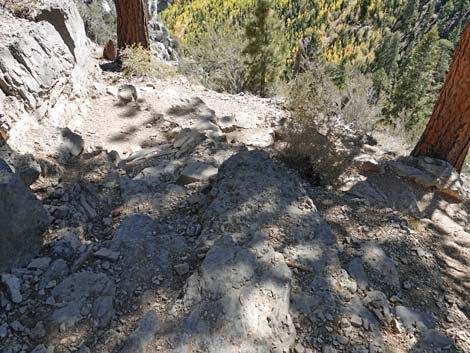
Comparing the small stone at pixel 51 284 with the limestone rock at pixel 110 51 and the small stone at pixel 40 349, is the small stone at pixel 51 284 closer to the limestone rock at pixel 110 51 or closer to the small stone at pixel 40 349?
the small stone at pixel 40 349

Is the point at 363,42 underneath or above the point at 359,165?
underneath

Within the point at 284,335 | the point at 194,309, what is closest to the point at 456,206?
the point at 284,335

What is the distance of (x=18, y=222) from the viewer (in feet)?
6.95

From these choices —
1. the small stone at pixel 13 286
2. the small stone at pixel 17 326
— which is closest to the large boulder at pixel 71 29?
the small stone at pixel 13 286

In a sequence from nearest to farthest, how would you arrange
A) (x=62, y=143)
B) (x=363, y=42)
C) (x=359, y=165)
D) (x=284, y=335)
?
1. (x=284, y=335)
2. (x=62, y=143)
3. (x=359, y=165)
4. (x=363, y=42)

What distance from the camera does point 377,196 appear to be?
4148mm

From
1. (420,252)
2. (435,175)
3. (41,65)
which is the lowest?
(435,175)

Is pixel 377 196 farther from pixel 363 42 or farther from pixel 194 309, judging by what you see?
pixel 363 42

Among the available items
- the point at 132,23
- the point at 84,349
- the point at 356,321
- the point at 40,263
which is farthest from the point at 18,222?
the point at 132,23

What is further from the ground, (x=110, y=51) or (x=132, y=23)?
(x=132, y=23)

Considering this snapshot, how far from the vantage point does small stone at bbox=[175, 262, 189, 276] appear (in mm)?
2156

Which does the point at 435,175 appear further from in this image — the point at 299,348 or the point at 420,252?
the point at 299,348

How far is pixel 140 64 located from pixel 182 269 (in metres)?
5.28

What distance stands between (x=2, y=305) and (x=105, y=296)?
0.51 meters
